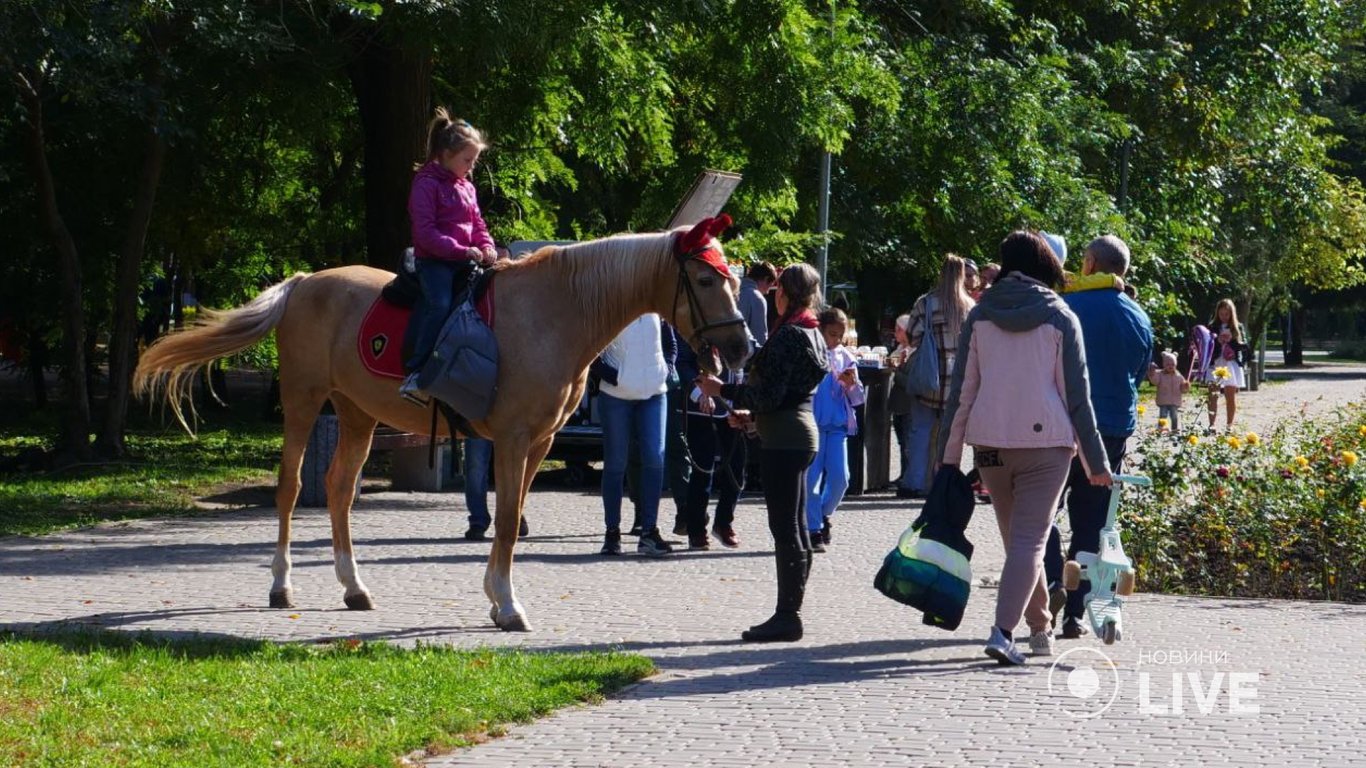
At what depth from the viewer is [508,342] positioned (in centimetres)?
911

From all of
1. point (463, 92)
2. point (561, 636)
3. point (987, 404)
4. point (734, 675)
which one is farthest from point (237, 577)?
point (463, 92)

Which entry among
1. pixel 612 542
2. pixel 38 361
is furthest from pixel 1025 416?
pixel 38 361

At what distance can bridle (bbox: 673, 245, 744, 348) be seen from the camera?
8.78m

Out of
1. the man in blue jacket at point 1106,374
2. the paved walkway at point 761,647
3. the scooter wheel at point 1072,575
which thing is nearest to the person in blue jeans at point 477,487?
the paved walkway at point 761,647

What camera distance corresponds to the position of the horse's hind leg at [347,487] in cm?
973

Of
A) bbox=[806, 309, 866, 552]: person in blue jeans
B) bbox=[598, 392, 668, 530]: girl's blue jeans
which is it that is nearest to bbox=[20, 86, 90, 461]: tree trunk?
bbox=[598, 392, 668, 530]: girl's blue jeans

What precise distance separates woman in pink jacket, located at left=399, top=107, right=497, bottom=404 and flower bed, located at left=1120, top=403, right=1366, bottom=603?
15.3 ft

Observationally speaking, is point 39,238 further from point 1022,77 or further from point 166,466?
point 1022,77

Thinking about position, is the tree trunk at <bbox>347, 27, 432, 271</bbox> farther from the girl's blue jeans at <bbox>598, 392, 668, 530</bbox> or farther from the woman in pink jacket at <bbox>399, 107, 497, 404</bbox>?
the woman in pink jacket at <bbox>399, 107, 497, 404</bbox>

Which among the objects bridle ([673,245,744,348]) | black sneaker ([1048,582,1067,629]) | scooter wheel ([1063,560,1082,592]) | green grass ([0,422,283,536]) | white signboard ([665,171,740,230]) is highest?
white signboard ([665,171,740,230])

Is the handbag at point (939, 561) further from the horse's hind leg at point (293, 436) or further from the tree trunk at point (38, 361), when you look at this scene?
the tree trunk at point (38, 361)

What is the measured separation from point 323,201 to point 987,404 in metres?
17.1

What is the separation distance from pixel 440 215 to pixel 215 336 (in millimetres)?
1842

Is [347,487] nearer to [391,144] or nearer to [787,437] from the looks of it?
[787,437]
